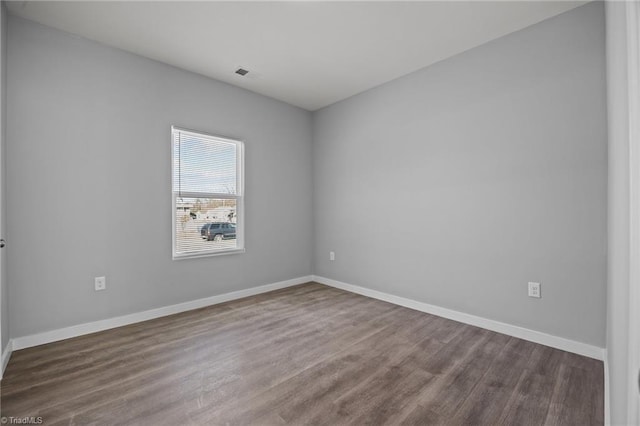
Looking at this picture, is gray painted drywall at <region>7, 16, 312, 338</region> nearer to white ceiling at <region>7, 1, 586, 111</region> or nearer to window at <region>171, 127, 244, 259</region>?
window at <region>171, 127, 244, 259</region>


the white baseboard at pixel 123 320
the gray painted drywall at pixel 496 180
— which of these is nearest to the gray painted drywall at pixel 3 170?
the white baseboard at pixel 123 320

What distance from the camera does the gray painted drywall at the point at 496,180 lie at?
2.35 m

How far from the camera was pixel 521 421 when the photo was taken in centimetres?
163

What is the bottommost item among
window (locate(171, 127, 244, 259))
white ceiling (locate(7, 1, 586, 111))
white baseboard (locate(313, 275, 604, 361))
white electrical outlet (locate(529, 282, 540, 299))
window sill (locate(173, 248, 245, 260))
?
white baseboard (locate(313, 275, 604, 361))

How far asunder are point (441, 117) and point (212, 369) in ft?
10.6

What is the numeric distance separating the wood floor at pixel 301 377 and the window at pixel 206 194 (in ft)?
3.19

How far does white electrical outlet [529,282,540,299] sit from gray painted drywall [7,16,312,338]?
10.5 ft

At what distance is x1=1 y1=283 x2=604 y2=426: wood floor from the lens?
5.54 ft

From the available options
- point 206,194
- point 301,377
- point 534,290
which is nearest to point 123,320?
point 206,194

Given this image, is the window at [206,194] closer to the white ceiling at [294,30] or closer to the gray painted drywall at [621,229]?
the white ceiling at [294,30]

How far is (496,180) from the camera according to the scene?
2.81 metres

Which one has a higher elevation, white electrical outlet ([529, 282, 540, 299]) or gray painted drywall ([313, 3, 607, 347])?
gray painted drywall ([313, 3, 607, 347])

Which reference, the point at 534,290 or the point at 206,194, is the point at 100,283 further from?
the point at 534,290

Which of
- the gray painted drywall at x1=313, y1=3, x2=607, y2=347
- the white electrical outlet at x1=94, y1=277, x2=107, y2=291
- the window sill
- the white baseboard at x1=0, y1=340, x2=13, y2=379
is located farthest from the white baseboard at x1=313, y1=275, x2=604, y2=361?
the white baseboard at x1=0, y1=340, x2=13, y2=379
